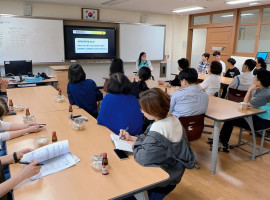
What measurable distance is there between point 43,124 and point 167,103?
124 centimetres

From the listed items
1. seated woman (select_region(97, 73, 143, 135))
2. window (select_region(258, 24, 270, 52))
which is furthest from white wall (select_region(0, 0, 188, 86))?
seated woman (select_region(97, 73, 143, 135))

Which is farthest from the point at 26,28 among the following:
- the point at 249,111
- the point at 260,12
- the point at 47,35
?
the point at 260,12

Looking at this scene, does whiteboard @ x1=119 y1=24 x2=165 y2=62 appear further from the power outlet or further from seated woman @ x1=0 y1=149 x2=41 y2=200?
seated woman @ x1=0 y1=149 x2=41 y2=200

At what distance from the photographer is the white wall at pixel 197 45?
8680mm

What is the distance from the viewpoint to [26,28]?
596 centimetres

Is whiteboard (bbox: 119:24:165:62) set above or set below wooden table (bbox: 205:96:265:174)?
above

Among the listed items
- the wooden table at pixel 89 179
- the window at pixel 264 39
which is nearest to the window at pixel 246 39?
the window at pixel 264 39

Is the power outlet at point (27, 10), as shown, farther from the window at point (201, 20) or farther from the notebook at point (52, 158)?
the notebook at point (52, 158)

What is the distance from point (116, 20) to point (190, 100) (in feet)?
17.8

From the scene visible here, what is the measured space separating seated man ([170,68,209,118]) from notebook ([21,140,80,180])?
150 cm

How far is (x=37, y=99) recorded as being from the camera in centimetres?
308

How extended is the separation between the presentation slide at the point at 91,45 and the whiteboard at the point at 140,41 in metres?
0.55

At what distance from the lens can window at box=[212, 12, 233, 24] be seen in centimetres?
698

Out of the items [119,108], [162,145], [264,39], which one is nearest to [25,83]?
[119,108]
